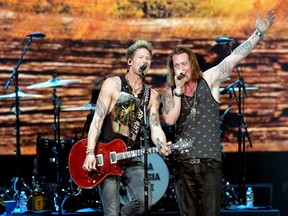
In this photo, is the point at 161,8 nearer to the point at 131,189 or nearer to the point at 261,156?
the point at 261,156

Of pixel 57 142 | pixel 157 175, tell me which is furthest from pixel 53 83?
pixel 157 175

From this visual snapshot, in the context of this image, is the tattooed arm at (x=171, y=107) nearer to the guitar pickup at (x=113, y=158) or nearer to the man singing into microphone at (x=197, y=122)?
the man singing into microphone at (x=197, y=122)

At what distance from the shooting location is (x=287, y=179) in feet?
30.9

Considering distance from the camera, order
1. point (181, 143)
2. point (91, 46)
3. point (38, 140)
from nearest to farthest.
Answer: point (181, 143) → point (38, 140) → point (91, 46)

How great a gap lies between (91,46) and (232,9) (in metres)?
2.26

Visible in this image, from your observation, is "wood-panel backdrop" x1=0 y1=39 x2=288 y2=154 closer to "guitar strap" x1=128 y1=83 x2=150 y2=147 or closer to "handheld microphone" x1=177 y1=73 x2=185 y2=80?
"guitar strap" x1=128 y1=83 x2=150 y2=147

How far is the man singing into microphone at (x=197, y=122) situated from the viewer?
4.96 meters

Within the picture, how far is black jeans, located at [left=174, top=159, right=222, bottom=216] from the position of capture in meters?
4.95

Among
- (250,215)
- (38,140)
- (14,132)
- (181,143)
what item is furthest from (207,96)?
(14,132)

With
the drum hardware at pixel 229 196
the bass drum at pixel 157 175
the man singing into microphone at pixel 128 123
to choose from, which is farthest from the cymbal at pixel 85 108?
the man singing into microphone at pixel 128 123

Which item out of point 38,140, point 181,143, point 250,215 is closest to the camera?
point 181,143

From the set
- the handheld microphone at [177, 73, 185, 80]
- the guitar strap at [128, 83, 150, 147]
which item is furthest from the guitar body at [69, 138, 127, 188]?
the handheld microphone at [177, 73, 185, 80]

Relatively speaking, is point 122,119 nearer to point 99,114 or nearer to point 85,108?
point 99,114

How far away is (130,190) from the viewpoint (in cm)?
555
